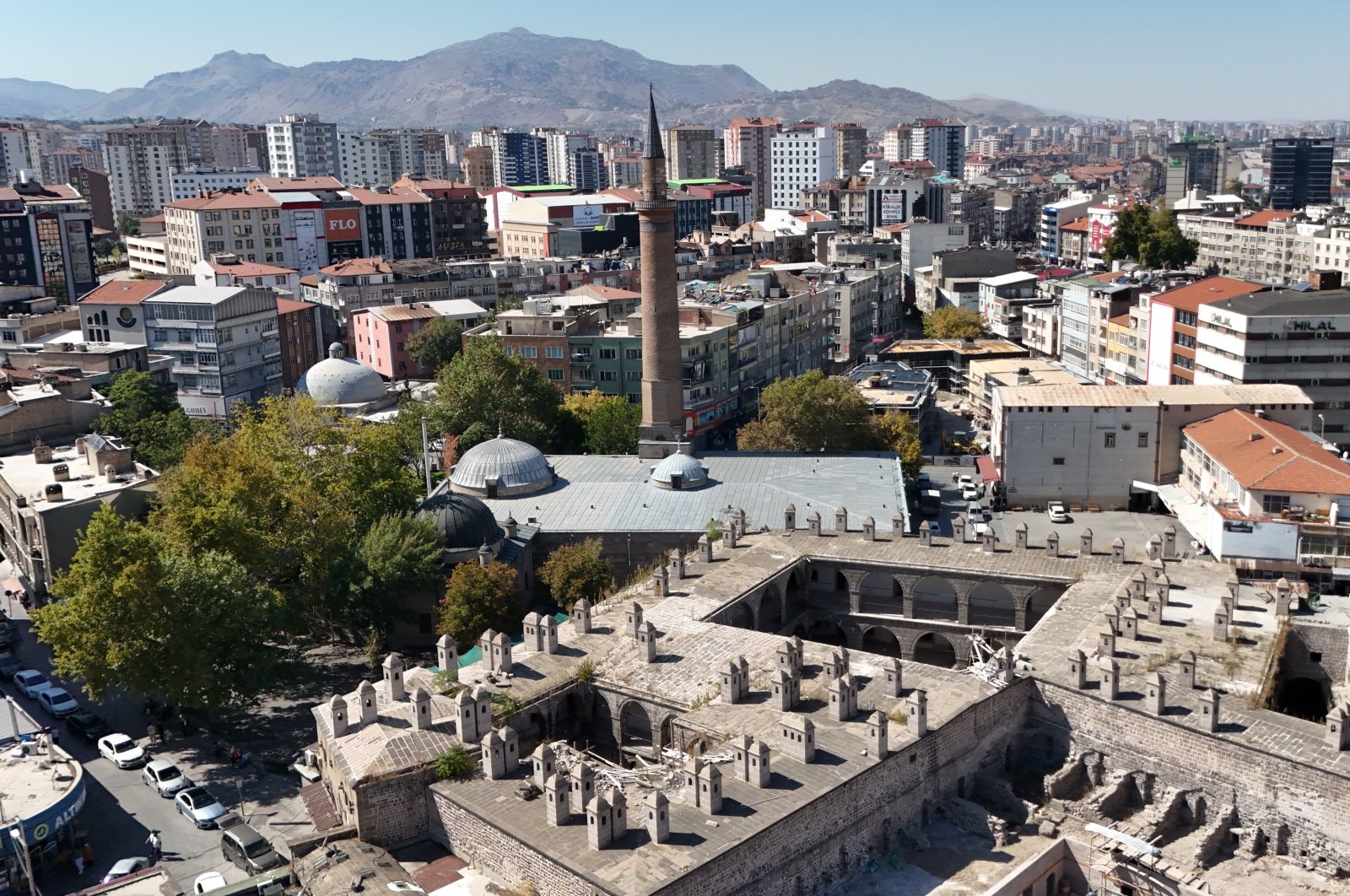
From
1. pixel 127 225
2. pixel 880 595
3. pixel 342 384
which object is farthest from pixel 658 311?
pixel 127 225

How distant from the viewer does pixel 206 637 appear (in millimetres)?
34031

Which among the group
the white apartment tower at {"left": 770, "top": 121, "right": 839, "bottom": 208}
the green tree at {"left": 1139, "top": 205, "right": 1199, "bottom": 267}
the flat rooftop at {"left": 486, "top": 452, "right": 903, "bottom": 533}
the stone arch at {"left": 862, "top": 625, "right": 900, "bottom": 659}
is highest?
the white apartment tower at {"left": 770, "top": 121, "right": 839, "bottom": 208}

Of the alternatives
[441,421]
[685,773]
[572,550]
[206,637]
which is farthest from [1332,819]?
[441,421]

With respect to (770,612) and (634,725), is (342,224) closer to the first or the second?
(770,612)

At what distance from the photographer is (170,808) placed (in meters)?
31.4

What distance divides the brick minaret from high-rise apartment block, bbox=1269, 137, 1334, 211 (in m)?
121

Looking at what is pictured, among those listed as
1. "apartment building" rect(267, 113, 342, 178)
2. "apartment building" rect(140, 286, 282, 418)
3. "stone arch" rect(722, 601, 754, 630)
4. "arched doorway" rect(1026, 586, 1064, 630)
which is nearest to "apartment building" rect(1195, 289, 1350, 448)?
"arched doorway" rect(1026, 586, 1064, 630)

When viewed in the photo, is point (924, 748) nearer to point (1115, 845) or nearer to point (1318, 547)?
point (1115, 845)

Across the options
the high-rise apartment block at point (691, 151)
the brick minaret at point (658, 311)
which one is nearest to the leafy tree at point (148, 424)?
the brick minaret at point (658, 311)

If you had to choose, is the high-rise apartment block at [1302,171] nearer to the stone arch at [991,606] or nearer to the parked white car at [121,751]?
the stone arch at [991,606]

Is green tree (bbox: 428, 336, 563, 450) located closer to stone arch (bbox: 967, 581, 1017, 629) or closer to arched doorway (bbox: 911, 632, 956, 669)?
arched doorway (bbox: 911, 632, 956, 669)

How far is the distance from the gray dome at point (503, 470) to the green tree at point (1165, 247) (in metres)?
76.3

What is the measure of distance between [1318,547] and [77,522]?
1632 inches

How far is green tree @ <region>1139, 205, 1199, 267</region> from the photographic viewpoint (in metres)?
109
